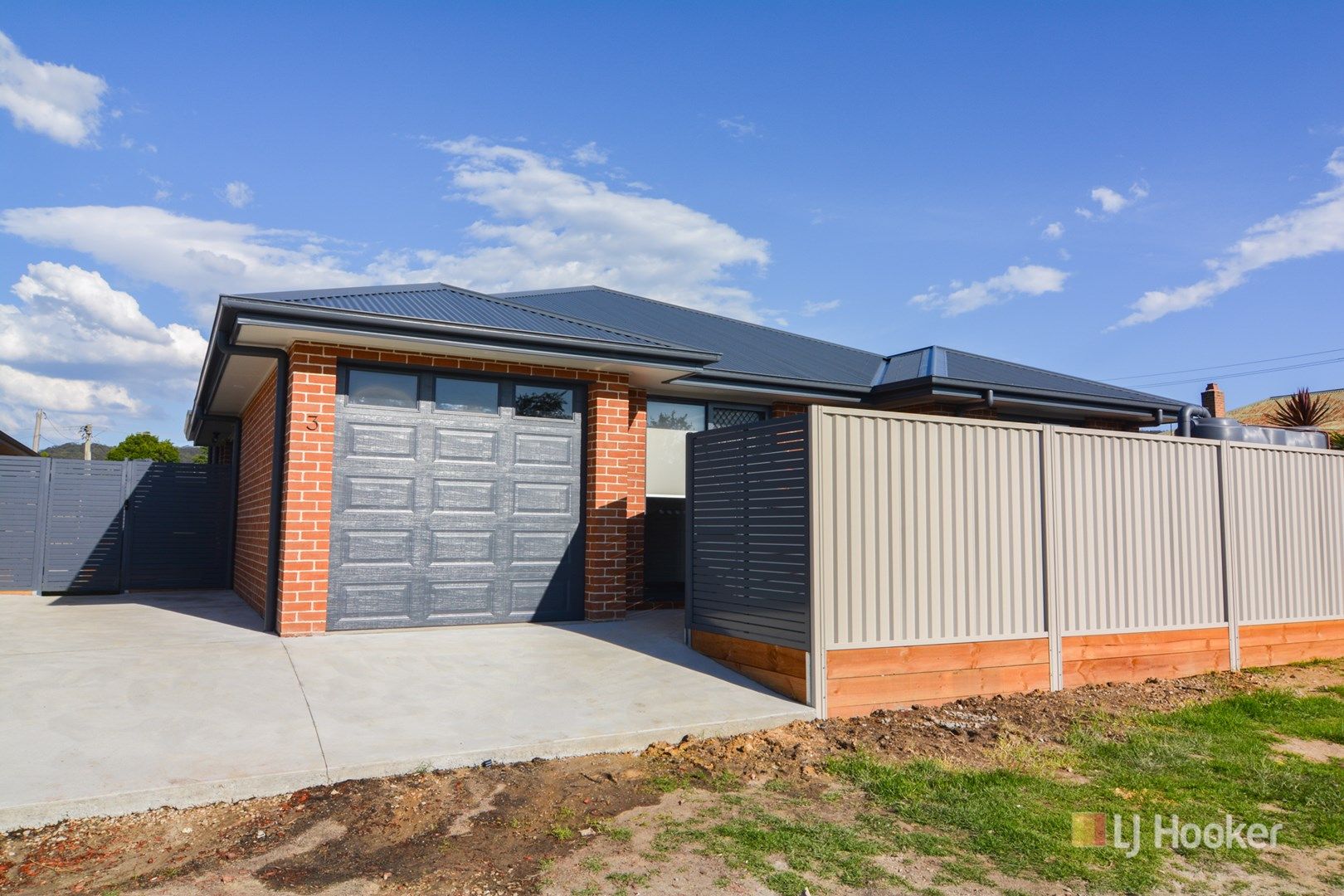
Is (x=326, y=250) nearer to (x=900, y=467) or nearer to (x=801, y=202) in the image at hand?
(x=801, y=202)

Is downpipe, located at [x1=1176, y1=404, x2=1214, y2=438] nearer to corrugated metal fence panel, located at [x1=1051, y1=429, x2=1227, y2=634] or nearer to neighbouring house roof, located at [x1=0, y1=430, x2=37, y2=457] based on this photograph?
corrugated metal fence panel, located at [x1=1051, y1=429, x2=1227, y2=634]

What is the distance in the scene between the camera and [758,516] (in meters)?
6.76

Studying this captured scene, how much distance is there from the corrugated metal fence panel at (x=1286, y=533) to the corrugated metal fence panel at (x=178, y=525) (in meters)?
14.7

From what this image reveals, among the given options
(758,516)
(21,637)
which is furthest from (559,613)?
(21,637)

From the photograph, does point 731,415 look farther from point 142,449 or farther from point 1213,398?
point 142,449

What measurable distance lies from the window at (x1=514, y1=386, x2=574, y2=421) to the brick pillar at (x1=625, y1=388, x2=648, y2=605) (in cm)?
80

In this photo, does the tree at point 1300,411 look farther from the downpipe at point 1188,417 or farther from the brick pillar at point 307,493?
the brick pillar at point 307,493

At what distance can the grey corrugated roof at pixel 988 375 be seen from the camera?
1143 centimetres

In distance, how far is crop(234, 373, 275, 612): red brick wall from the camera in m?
9.23

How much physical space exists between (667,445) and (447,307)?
3.56 m

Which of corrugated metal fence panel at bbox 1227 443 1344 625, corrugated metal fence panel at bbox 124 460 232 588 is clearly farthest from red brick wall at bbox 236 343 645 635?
Result: corrugated metal fence panel at bbox 1227 443 1344 625

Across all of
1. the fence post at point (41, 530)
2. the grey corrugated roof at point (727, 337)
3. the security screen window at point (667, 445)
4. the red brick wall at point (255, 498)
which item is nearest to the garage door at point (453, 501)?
the red brick wall at point (255, 498)

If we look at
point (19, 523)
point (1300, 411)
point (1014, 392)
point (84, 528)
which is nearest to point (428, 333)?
point (1014, 392)

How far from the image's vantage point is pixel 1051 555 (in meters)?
7.04
